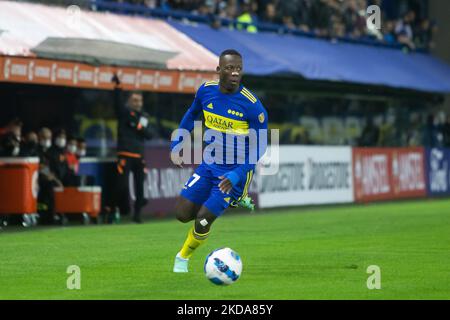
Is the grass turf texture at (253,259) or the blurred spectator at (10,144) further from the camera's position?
the blurred spectator at (10,144)

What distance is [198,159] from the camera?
2592 cm

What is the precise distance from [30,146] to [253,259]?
7860 millimetres

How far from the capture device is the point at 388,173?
32.8 metres

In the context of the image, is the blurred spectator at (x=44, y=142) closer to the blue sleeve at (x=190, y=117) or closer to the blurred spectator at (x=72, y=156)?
the blurred spectator at (x=72, y=156)

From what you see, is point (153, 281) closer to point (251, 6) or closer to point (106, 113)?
point (106, 113)

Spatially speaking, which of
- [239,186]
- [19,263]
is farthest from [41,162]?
[239,186]

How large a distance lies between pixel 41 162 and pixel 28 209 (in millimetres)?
1256

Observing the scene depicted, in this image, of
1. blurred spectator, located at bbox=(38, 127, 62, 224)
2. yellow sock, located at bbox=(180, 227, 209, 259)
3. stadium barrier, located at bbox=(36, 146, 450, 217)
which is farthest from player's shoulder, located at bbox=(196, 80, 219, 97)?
stadium barrier, located at bbox=(36, 146, 450, 217)

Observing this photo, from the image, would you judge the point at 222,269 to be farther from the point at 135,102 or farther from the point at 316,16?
the point at 316,16

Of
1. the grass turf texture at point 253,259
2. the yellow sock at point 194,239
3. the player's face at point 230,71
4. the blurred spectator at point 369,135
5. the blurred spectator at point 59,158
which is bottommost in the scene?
the grass turf texture at point 253,259

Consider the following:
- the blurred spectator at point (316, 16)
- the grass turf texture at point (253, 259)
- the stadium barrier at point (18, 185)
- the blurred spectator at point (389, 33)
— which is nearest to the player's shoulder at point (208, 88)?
the grass turf texture at point (253, 259)

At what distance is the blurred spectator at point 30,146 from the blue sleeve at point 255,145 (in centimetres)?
906

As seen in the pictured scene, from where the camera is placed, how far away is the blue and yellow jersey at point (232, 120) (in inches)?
488

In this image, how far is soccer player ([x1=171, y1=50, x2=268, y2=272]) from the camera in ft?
40.1
